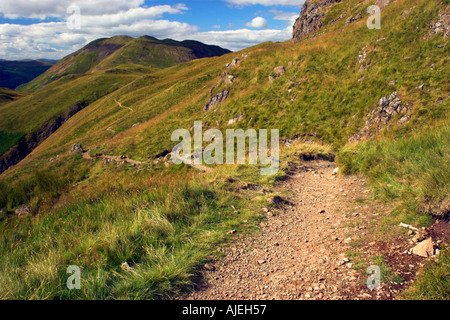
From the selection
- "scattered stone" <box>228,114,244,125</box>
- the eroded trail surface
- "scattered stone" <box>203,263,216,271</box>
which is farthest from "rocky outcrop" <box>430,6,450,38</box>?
"scattered stone" <box>203,263,216,271</box>

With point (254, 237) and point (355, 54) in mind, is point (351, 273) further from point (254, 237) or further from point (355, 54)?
point (355, 54)

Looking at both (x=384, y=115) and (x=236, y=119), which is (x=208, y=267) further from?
(x=236, y=119)

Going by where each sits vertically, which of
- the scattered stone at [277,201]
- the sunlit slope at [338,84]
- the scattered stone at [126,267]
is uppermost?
the sunlit slope at [338,84]

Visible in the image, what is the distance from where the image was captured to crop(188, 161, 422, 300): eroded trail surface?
11.5 feet

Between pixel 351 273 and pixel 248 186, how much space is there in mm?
4329

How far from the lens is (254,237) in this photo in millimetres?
5074

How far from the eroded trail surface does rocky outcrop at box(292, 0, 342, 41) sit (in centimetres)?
5817

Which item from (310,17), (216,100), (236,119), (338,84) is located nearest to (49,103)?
(216,100)

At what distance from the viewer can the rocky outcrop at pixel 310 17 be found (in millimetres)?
54588

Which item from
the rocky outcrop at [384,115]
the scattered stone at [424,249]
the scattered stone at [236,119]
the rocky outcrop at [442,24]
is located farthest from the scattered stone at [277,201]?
the scattered stone at [236,119]

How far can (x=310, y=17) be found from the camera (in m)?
58.0

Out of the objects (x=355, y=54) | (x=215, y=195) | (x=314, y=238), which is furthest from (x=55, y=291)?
(x=355, y=54)

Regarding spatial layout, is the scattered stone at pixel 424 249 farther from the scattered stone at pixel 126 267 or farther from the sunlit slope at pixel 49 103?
the sunlit slope at pixel 49 103

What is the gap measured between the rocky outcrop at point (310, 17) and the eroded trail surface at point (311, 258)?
191ft
